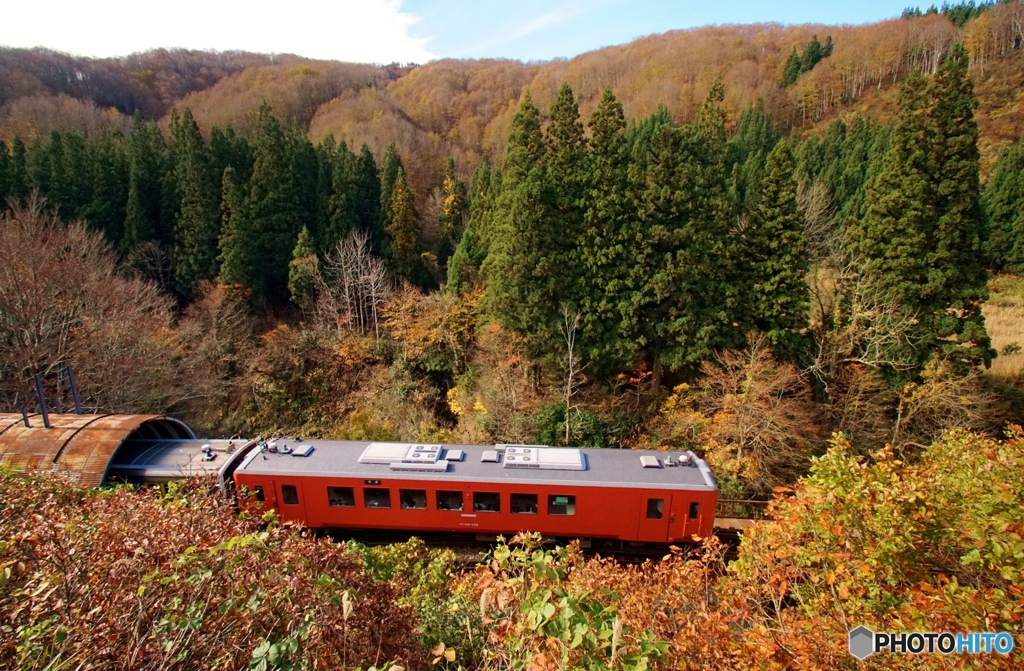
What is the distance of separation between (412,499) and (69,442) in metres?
7.08

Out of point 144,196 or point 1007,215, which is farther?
point 1007,215

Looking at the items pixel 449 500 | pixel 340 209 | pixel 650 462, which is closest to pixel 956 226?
pixel 650 462

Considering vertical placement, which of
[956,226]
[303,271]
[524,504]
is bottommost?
[524,504]

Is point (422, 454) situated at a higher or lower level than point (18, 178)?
lower

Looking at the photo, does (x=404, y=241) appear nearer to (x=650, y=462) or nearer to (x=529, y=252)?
(x=529, y=252)

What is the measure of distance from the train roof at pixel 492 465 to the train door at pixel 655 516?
9.7 inches

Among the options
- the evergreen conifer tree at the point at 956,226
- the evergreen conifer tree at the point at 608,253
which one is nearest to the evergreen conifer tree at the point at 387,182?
the evergreen conifer tree at the point at 608,253

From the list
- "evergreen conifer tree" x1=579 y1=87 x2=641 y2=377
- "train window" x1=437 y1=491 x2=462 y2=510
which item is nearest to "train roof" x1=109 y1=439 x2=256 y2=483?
"train window" x1=437 y1=491 x2=462 y2=510

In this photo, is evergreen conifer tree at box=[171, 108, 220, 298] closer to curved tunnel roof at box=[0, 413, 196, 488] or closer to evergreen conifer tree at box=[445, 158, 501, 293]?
evergreen conifer tree at box=[445, 158, 501, 293]

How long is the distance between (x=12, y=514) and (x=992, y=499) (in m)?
9.14

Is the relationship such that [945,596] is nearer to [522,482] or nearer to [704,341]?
[522,482]

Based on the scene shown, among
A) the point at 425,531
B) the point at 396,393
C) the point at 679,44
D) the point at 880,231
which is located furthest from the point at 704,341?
the point at 679,44

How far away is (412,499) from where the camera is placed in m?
11.3

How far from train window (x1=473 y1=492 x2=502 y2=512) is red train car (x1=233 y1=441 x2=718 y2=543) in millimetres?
22
